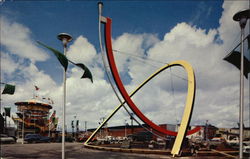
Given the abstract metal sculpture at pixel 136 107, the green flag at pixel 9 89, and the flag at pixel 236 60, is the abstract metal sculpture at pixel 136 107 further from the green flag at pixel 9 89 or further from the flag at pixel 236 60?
the flag at pixel 236 60

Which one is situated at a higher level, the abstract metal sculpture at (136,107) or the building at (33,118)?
the abstract metal sculpture at (136,107)

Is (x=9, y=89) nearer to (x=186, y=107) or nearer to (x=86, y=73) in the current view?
(x=86, y=73)

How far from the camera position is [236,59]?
27.7ft

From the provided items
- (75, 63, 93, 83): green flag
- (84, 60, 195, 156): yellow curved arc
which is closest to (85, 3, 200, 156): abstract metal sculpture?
(84, 60, 195, 156): yellow curved arc

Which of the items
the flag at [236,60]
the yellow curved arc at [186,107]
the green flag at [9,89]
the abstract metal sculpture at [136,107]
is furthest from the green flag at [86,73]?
the yellow curved arc at [186,107]

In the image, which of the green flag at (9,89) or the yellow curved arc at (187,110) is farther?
the yellow curved arc at (187,110)

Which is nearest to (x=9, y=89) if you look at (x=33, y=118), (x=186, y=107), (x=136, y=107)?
(x=136, y=107)

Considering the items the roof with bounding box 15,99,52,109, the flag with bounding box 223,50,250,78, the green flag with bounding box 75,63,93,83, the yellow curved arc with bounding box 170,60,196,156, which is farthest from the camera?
→ the roof with bounding box 15,99,52,109

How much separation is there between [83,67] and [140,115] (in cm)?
1152

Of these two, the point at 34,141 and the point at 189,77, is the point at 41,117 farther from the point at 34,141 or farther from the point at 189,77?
the point at 189,77

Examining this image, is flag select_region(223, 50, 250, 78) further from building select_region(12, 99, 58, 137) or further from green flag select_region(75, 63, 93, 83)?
building select_region(12, 99, 58, 137)

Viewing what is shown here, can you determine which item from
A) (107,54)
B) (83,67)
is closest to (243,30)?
(83,67)

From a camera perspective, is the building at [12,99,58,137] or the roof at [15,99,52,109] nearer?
the building at [12,99,58,137]

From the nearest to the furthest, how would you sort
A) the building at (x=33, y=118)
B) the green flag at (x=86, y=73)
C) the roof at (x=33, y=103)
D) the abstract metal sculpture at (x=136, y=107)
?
1. the green flag at (x=86, y=73)
2. the abstract metal sculpture at (x=136, y=107)
3. the building at (x=33, y=118)
4. the roof at (x=33, y=103)
